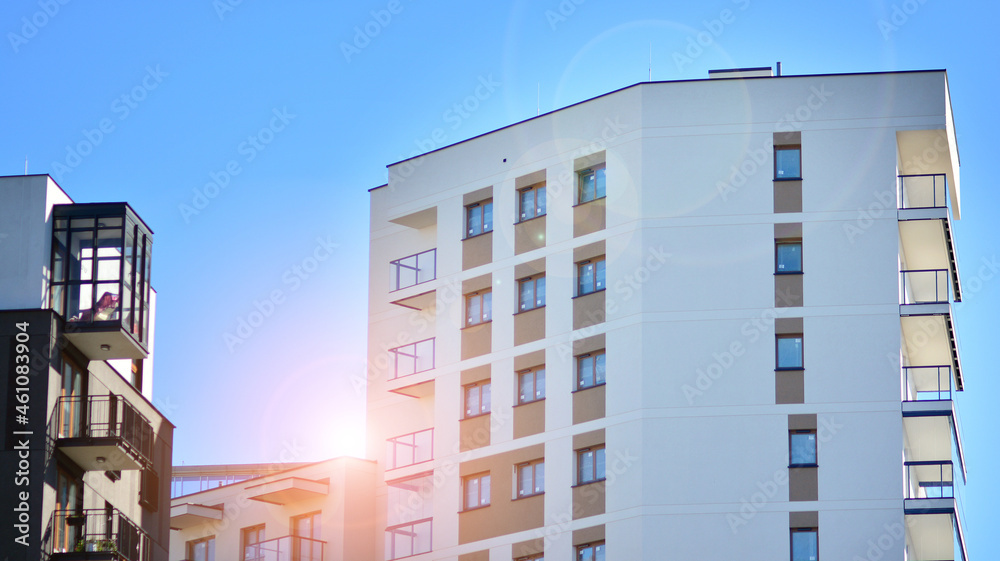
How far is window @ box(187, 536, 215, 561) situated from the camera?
2963 inches

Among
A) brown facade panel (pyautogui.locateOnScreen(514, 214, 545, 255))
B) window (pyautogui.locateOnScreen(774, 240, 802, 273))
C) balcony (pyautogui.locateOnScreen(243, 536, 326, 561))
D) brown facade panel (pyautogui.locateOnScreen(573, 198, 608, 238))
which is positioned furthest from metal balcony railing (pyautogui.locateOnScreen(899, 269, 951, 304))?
balcony (pyautogui.locateOnScreen(243, 536, 326, 561))

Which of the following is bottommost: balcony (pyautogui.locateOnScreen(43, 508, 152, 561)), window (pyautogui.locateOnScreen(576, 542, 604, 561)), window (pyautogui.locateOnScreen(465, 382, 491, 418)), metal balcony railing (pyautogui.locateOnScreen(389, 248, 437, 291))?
balcony (pyautogui.locateOnScreen(43, 508, 152, 561))

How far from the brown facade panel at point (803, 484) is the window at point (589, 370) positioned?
7803 mm

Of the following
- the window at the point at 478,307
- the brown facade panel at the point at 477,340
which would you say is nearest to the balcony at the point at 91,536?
the brown facade panel at the point at 477,340

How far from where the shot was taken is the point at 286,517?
2876 inches

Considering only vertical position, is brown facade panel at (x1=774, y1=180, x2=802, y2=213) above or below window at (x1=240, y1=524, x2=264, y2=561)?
above

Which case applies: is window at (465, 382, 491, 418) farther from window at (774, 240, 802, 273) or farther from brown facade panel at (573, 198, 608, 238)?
window at (774, 240, 802, 273)

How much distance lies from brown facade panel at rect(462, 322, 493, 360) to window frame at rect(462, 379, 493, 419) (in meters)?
1.13

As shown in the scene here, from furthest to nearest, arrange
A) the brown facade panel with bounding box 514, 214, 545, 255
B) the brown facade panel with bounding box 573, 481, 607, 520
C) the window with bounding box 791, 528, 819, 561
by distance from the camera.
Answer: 1. the brown facade panel with bounding box 514, 214, 545, 255
2. the brown facade panel with bounding box 573, 481, 607, 520
3. the window with bounding box 791, 528, 819, 561

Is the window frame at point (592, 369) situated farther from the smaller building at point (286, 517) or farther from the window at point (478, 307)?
the smaller building at point (286, 517)

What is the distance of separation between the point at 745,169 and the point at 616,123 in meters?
5.18

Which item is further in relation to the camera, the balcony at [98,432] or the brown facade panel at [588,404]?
the brown facade panel at [588,404]

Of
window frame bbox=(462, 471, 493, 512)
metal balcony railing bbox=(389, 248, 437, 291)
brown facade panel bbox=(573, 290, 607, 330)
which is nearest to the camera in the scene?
brown facade panel bbox=(573, 290, 607, 330)

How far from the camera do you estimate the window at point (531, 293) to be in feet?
222
